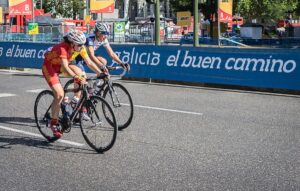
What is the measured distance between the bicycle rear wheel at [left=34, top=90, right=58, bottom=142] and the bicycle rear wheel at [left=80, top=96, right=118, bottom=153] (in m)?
0.86

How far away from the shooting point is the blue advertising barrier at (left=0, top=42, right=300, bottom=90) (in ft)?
42.3

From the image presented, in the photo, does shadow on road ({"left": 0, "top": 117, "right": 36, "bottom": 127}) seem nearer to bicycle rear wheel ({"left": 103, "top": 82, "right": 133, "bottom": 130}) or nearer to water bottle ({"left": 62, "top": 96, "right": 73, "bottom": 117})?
bicycle rear wheel ({"left": 103, "top": 82, "right": 133, "bottom": 130})

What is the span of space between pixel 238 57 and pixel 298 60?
5.89 ft

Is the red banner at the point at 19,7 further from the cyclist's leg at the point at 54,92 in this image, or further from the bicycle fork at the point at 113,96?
the cyclist's leg at the point at 54,92

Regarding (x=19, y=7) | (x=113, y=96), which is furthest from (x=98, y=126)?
(x=19, y=7)

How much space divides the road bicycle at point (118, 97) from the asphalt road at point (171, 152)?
254 mm

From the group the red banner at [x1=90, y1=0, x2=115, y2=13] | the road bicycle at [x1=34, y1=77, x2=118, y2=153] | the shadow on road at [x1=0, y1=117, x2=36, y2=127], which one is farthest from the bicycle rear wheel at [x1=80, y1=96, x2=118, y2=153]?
the red banner at [x1=90, y1=0, x2=115, y2=13]

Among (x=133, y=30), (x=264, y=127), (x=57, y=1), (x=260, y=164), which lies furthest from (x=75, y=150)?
(x=57, y=1)

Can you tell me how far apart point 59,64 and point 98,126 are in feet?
3.76

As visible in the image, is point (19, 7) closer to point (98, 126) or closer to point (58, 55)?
point (58, 55)

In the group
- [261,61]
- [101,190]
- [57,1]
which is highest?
[57,1]

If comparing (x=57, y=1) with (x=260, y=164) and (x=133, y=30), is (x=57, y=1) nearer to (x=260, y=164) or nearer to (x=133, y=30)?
(x=133, y=30)

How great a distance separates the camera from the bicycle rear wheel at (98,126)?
6828 mm

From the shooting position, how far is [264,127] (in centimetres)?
883
